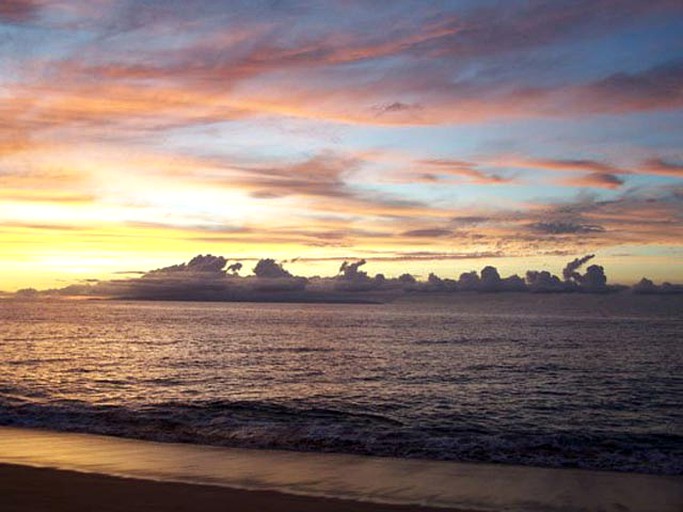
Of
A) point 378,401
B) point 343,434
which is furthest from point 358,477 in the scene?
point 378,401

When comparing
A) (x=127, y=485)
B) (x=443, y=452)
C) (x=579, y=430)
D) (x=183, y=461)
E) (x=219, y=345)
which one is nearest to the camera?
(x=127, y=485)

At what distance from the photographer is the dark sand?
39.7ft

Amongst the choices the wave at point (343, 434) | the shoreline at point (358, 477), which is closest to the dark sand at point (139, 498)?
the shoreline at point (358, 477)

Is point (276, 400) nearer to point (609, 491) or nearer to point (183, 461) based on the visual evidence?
point (183, 461)

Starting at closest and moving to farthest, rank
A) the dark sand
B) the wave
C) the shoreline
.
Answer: the dark sand
the shoreline
the wave

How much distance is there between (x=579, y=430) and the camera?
2638cm

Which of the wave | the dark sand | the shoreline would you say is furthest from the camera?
the wave

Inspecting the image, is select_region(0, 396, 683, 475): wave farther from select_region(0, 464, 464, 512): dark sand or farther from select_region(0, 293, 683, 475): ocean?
select_region(0, 464, 464, 512): dark sand

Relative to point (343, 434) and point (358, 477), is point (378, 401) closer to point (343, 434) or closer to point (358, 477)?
point (343, 434)

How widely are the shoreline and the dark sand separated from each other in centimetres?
16

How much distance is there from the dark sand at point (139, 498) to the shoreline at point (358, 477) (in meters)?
0.16

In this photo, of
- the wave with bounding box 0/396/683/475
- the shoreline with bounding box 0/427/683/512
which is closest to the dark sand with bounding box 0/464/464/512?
the shoreline with bounding box 0/427/683/512

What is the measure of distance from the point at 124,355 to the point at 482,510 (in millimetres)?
53388

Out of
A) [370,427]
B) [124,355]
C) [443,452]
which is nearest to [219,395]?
[370,427]
